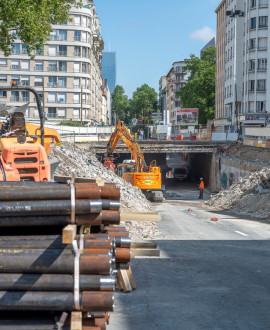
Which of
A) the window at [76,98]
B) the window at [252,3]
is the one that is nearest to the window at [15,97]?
the window at [76,98]

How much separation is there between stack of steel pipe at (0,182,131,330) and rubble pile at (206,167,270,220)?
918 inches

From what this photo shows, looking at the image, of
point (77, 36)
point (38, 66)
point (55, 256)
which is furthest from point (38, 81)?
point (55, 256)

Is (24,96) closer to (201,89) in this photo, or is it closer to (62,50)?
(62,50)

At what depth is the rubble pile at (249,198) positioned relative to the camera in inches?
1266

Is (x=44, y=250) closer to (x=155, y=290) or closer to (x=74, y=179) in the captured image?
(x=74, y=179)

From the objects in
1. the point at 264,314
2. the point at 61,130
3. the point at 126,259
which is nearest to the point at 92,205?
the point at 126,259

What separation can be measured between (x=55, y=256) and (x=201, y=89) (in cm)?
9872

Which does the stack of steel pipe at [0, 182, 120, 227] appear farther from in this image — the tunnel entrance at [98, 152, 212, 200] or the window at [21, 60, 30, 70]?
the window at [21, 60, 30, 70]

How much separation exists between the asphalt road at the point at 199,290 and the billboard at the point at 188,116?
77.2 m

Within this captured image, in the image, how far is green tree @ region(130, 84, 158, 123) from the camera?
182m

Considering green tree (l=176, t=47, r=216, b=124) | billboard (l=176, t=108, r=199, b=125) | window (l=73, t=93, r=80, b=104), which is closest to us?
window (l=73, t=93, r=80, b=104)

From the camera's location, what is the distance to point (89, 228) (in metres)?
7.81

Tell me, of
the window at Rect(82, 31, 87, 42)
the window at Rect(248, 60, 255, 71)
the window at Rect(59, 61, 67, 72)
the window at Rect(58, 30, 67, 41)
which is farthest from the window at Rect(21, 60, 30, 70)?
the window at Rect(248, 60, 255, 71)

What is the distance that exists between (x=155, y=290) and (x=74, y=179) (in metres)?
3.61
